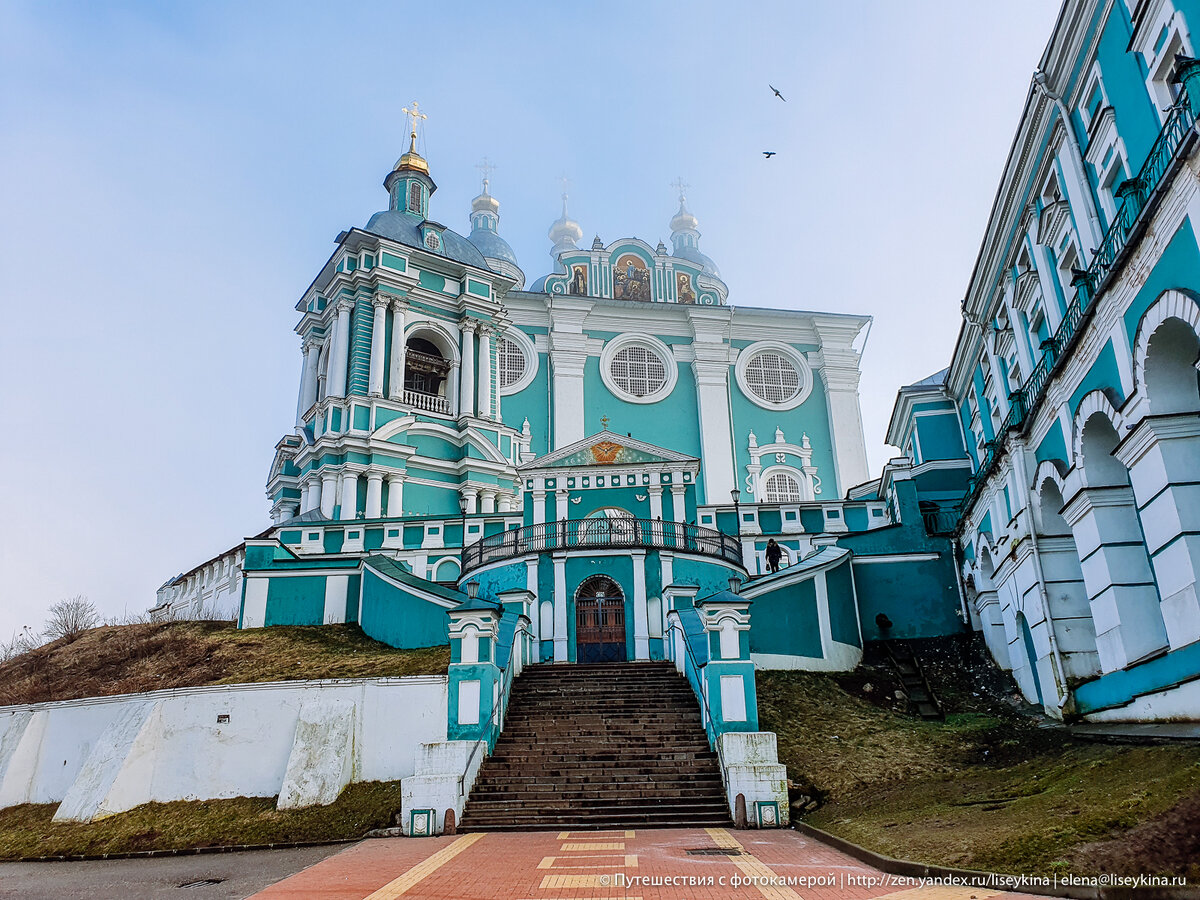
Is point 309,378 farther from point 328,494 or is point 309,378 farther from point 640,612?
point 640,612

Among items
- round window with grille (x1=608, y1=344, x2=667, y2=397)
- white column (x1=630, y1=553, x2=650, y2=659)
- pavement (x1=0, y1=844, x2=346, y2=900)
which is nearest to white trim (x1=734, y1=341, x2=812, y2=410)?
round window with grille (x1=608, y1=344, x2=667, y2=397)

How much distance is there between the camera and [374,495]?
31.4 metres

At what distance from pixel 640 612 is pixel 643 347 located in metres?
24.0

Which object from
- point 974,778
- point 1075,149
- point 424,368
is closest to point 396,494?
point 424,368

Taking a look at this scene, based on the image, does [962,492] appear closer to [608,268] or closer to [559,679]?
[559,679]

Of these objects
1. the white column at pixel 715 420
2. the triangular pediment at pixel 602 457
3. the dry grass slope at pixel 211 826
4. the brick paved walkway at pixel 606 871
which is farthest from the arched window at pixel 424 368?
the brick paved walkway at pixel 606 871

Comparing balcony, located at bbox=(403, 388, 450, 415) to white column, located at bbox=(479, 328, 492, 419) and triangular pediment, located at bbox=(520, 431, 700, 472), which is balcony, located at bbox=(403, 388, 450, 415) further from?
triangular pediment, located at bbox=(520, 431, 700, 472)

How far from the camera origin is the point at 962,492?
25.2 metres

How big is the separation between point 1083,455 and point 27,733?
63.4 feet

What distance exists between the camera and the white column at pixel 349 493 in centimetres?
Answer: 3089

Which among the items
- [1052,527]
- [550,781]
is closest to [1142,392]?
[1052,527]

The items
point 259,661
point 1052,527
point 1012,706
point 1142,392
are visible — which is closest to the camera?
point 1142,392

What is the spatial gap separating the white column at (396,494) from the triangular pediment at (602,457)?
327 inches

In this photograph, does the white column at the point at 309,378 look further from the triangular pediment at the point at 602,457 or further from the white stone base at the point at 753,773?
the white stone base at the point at 753,773
